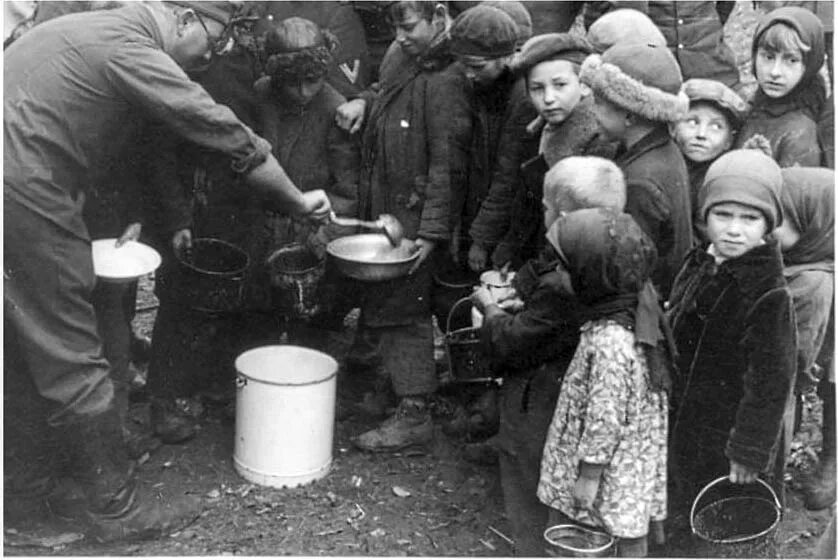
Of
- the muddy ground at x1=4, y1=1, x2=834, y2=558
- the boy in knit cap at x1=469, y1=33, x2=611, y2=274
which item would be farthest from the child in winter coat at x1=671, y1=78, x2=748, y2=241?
the muddy ground at x1=4, y1=1, x2=834, y2=558

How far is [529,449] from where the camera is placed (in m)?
3.70

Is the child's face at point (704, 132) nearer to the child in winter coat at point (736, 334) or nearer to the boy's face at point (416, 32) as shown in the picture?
the child in winter coat at point (736, 334)

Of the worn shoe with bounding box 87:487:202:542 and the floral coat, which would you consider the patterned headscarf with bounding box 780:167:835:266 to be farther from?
the worn shoe with bounding box 87:487:202:542

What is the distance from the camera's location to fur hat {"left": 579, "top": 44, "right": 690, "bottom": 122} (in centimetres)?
366

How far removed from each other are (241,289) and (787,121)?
7.83 feet

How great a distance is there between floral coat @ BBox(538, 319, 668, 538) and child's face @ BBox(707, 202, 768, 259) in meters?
0.47

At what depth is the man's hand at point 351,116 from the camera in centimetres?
487

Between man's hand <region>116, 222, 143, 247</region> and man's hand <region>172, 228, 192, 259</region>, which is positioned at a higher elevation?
man's hand <region>116, 222, 143, 247</region>

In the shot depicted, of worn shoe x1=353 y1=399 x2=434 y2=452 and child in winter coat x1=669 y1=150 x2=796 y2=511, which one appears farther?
worn shoe x1=353 y1=399 x2=434 y2=452

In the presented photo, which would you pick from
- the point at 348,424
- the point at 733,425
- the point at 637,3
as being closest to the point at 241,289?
the point at 348,424

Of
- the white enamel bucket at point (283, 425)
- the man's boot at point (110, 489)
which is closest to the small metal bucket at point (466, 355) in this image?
the white enamel bucket at point (283, 425)

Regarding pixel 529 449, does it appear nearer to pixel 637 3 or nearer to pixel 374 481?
pixel 374 481

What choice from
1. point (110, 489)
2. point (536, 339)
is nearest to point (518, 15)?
point (536, 339)

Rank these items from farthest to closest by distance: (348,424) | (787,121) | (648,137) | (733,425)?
(348,424) < (787,121) < (648,137) < (733,425)
